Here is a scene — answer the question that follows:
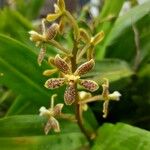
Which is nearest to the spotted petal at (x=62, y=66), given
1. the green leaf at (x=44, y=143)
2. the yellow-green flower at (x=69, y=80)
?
the yellow-green flower at (x=69, y=80)

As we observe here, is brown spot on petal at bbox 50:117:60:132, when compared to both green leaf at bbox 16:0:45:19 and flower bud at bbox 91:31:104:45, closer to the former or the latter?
flower bud at bbox 91:31:104:45

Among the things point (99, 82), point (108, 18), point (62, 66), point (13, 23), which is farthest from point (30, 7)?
point (62, 66)

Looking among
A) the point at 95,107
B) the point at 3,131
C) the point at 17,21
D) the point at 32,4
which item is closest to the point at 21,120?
the point at 3,131

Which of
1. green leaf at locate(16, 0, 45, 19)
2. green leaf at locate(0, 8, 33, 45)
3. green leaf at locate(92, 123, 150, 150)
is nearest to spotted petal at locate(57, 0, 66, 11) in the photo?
green leaf at locate(92, 123, 150, 150)

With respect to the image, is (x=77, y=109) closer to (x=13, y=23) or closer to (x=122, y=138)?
(x=122, y=138)

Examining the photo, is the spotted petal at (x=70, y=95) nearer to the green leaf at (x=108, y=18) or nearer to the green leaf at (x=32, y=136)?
the green leaf at (x=32, y=136)

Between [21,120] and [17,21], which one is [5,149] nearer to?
[21,120]
